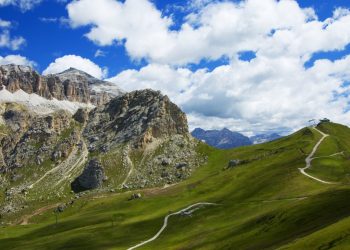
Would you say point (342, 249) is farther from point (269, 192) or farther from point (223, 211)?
point (269, 192)

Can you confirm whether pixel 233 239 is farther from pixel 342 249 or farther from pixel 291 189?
pixel 291 189

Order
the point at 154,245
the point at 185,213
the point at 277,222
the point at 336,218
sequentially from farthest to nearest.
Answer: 1. the point at 185,213
2. the point at 154,245
3. the point at 277,222
4. the point at 336,218

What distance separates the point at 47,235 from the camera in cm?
19375

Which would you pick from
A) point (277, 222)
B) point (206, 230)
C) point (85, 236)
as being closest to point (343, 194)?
point (277, 222)

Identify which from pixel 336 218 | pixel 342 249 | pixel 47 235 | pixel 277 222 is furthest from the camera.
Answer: pixel 47 235

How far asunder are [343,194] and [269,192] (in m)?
72.1

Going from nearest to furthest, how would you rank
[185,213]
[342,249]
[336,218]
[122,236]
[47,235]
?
1. [342,249]
2. [336,218]
3. [122,236]
4. [185,213]
5. [47,235]

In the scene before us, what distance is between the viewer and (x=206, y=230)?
5832 inches

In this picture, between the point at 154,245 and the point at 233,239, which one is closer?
the point at 233,239

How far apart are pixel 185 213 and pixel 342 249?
118 metres

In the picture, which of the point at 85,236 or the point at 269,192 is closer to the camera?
the point at 85,236

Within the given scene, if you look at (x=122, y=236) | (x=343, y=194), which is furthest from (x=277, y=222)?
(x=122, y=236)

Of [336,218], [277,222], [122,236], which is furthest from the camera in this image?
[122,236]

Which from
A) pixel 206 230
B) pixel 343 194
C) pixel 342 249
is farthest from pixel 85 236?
pixel 342 249
